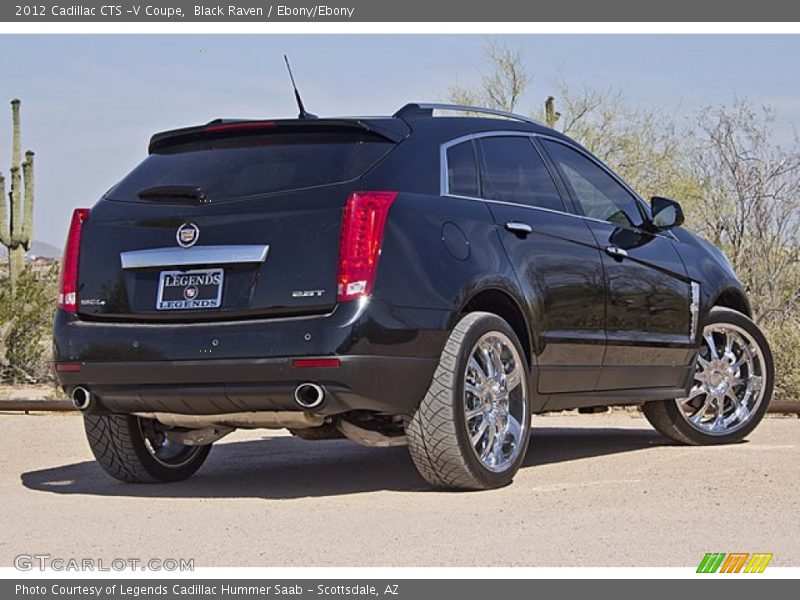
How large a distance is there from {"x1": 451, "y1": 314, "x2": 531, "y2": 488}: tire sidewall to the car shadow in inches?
15.7

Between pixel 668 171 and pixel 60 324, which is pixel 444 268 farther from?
pixel 668 171

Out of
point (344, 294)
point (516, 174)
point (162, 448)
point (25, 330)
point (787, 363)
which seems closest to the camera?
point (344, 294)

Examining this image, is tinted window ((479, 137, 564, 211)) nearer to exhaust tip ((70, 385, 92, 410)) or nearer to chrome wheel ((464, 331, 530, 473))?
chrome wheel ((464, 331, 530, 473))

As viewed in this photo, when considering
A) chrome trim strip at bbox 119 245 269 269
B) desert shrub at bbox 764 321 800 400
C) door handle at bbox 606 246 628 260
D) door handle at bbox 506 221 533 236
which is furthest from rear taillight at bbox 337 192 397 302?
desert shrub at bbox 764 321 800 400

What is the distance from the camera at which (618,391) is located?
8656 millimetres

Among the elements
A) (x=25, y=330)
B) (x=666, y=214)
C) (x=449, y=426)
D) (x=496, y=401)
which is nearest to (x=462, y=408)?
(x=449, y=426)

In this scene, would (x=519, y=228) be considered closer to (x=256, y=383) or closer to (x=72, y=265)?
(x=256, y=383)

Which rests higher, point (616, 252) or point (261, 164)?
point (261, 164)

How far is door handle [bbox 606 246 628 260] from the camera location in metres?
8.53

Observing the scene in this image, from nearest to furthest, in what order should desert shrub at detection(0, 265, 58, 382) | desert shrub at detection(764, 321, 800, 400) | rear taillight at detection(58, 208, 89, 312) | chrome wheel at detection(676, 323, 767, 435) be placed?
rear taillight at detection(58, 208, 89, 312) → chrome wheel at detection(676, 323, 767, 435) → desert shrub at detection(764, 321, 800, 400) → desert shrub at detection(0, 265, 58, 382)

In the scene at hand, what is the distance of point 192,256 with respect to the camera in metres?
7.03

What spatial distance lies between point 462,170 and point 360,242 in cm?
107

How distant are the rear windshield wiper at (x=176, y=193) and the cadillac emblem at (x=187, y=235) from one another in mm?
176

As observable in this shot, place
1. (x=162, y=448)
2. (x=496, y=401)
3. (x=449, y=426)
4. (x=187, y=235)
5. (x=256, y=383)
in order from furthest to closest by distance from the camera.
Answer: (x=162, y=448) < (x=496, y=401) < (x=187, y=235) < (x=449, y=426) < (x=256, y=383)
